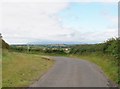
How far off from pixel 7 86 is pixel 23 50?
2525 inches

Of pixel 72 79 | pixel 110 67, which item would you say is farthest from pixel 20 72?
pixel 110 67

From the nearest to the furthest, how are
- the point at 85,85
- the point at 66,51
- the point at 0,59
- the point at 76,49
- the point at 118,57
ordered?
the point at 85,85 < the point at 118,57 < the point at 0,59 < the point at 76,49 < the point at 66,51

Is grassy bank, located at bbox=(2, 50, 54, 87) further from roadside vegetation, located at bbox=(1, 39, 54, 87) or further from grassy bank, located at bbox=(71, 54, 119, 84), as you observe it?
grassy bank, located at bbox=(71, 54, 119, 84)

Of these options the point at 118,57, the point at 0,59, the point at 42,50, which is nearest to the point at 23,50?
the point at 42,50

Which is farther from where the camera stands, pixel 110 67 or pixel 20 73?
pixel 110 67

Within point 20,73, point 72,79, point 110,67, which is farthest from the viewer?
point 110,67

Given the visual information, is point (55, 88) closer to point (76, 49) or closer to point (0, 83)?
point (0, 83)

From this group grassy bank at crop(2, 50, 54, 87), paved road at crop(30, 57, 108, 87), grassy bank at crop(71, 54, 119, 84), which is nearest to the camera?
paved road at crop(30, 57, 108, 87)

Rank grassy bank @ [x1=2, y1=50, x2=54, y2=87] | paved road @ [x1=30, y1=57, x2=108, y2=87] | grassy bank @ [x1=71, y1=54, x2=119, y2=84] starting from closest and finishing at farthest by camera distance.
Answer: paved road @ [x1=30, y1=57, x2=108, y2=87] → grassy bank @ [x1=2, y1=50, x2=54, y2=87] → grassy bank @ [x1=71, y1=54, x2=119, y2=84]

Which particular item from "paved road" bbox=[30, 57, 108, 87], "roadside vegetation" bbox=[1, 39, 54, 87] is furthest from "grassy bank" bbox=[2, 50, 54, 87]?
"paved road" bbox=[30, 57, 108, 87]

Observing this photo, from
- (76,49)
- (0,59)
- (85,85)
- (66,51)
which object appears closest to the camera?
(85,85)

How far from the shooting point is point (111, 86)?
17.0 meters

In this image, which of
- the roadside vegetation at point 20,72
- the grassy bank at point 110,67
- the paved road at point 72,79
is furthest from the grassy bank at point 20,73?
the grassy bank at point 110,67

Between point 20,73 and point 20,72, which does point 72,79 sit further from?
point 20,72
